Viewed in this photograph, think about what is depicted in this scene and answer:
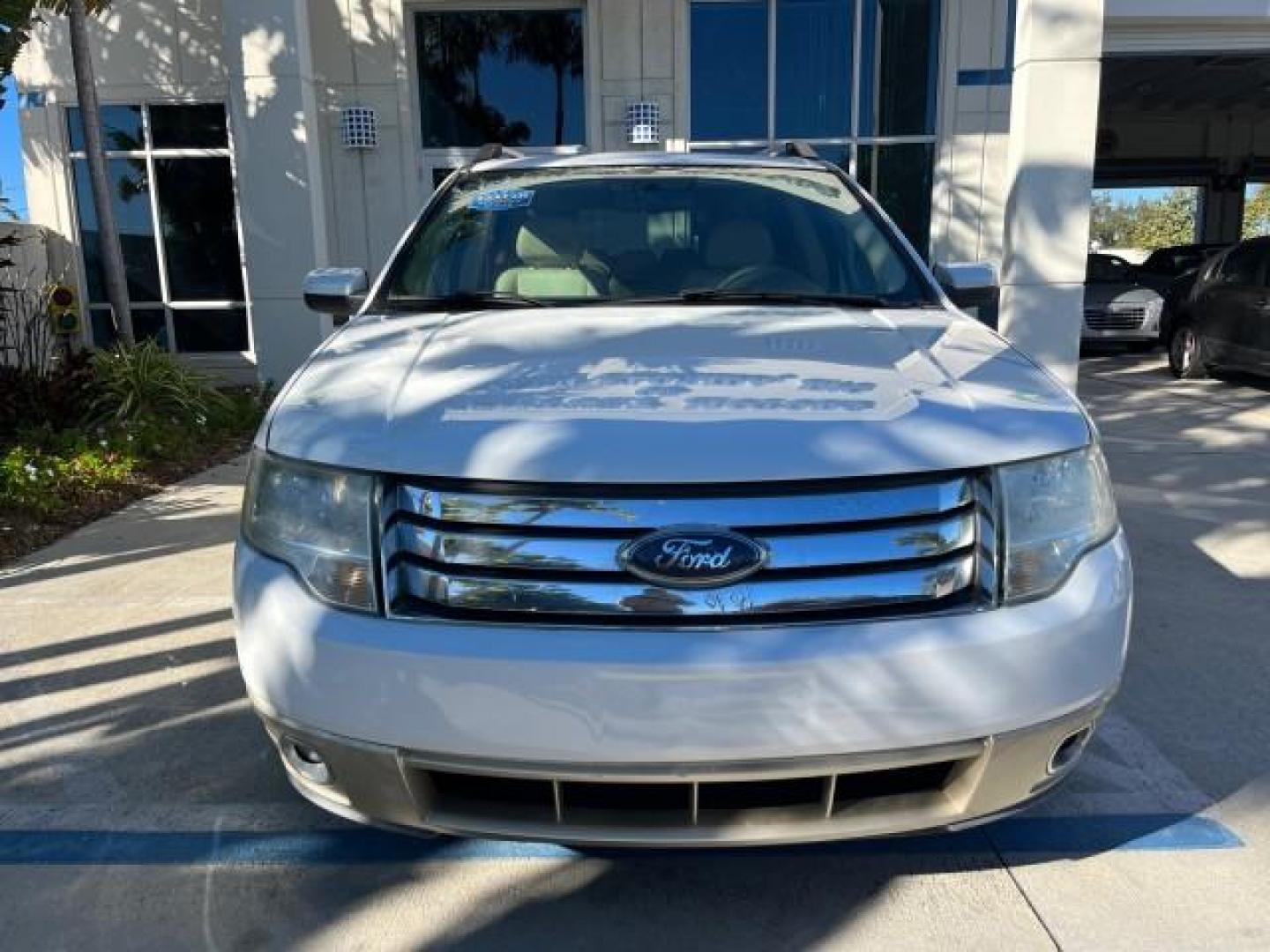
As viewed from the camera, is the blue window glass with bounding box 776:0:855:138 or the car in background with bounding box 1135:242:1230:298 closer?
A: the blue window glass with bounding box 776:0:855:138

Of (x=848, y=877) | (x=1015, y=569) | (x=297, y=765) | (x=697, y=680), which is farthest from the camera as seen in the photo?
(x=848, y=877)

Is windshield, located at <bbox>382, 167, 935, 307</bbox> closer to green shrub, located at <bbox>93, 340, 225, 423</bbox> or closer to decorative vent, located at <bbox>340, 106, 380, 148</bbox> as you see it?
green shrub, located at <bbox>93, 340, 225, 423</bbox>

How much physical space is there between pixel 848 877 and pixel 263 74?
31.0ft

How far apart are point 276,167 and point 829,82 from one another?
20.2 ft

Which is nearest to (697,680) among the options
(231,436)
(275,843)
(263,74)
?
(275,843)

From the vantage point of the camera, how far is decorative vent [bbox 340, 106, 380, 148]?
11.1m

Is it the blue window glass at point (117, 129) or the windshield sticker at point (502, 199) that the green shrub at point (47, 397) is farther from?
the windshield sticker at point (502, 199)

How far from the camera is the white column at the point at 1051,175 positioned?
27.9ft

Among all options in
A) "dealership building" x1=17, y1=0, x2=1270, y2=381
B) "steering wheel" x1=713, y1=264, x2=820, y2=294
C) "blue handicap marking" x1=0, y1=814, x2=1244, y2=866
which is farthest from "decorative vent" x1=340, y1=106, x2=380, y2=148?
"blue handicap marking" x1=0, y1=814, x2=1244, y2=866

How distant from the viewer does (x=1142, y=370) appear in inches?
510

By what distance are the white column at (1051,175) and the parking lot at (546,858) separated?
535 cm

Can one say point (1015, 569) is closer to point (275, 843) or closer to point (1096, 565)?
point (1096, 565)

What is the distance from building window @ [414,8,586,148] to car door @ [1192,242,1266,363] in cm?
710

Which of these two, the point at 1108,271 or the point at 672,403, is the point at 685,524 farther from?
the point at 1108,271
